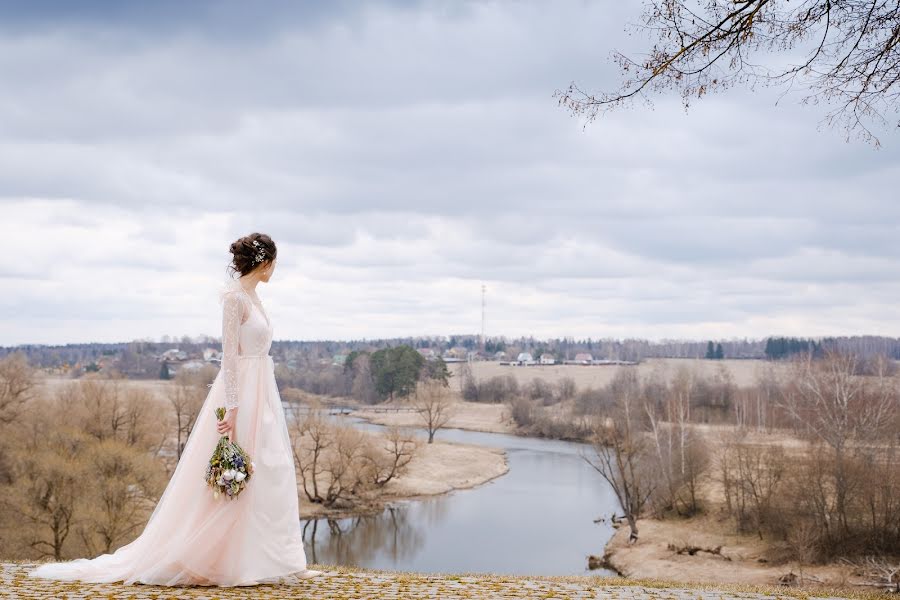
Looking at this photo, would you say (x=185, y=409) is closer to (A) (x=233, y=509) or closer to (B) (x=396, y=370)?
(A) (x=233, y=509)

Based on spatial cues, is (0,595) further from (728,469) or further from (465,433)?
(465,433)

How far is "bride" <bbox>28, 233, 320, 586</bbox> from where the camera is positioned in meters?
5.66

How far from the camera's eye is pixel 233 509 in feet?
18.8

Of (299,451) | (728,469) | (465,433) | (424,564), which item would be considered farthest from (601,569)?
(465,433)

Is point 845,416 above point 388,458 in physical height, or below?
above

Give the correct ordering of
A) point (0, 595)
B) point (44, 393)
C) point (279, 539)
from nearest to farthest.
Result: point (0, 595), point (279, 539), point (44, 393)

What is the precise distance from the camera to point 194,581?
5.60 metres

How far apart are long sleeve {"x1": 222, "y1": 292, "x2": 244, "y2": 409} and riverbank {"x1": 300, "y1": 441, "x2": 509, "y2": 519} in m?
31.0

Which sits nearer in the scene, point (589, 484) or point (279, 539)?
point (279, 539)

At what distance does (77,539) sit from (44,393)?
62.2 feet

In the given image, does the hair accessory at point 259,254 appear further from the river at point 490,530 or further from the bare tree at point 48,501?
the river at point 490,530

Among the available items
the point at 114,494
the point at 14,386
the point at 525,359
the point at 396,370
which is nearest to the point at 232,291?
the point at 114,494

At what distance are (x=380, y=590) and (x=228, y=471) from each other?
4.55 ft

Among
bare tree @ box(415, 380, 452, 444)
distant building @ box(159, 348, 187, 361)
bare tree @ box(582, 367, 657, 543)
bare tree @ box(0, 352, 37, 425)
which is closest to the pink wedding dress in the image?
bare tree @ box(582, 367, 657, 543)
